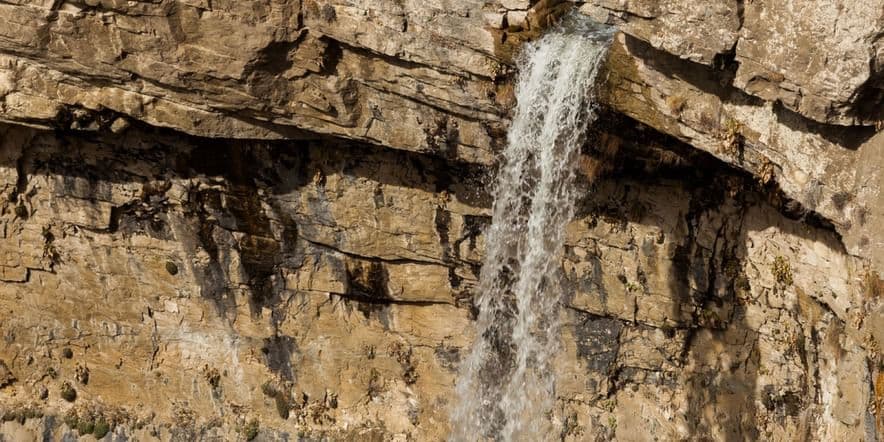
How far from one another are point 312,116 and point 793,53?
780cm

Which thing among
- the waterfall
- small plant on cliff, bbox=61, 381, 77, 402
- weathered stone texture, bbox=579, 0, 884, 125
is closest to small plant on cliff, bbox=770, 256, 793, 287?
the waterfall

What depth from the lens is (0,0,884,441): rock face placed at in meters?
13.4

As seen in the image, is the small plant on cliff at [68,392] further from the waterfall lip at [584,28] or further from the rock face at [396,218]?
the waterfall lip at [584,28]

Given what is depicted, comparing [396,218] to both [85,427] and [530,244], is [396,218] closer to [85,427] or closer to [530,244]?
[530,244]

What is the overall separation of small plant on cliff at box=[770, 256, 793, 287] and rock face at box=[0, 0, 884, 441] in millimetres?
36

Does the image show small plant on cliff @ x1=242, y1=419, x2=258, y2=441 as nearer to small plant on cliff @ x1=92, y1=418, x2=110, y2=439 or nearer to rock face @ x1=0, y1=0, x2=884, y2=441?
rock face @ x1=0, y1=0, x2=884, y2=441

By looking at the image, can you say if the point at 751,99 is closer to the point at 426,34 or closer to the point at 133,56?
the point at 426,34

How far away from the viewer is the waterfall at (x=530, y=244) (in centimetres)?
1525

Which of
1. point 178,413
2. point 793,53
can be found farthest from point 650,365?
point 178,413

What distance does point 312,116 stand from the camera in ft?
55.4

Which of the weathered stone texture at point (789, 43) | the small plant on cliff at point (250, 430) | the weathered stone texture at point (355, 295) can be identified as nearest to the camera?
the weathered stone texture at point (789, 43)

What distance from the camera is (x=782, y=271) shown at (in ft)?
52.6

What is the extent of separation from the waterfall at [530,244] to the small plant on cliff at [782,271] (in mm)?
3337

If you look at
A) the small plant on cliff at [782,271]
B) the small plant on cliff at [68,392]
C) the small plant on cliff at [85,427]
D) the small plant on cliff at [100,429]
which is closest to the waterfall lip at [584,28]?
the small plant on cliff at [782,271]
